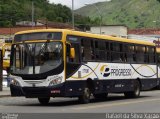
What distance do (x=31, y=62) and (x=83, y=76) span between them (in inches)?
105

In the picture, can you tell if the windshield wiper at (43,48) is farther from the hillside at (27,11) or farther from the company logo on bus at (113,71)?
the hillside at (27,11)

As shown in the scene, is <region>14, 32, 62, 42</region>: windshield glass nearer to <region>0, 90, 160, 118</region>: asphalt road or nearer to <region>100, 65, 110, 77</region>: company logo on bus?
<region>0, 90, 160, 118</region>: asphalt road

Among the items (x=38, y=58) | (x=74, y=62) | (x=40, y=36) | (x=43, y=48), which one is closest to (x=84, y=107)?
(x=74, y=62)

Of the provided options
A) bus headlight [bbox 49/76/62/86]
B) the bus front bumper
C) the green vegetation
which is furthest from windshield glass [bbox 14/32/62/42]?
the green vegetation

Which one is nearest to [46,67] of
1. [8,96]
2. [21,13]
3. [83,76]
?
[83,76]

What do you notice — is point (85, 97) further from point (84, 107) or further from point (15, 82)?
point (15, 82)

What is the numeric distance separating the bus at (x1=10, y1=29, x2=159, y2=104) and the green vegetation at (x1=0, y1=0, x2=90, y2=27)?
232 feet

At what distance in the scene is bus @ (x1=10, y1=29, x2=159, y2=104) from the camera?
22.5 m

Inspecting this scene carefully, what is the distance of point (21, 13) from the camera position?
10406 centimetres

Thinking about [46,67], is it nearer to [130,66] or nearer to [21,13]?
[130,66]

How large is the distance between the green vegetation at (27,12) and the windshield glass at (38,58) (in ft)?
239

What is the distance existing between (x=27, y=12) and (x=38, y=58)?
82710mm

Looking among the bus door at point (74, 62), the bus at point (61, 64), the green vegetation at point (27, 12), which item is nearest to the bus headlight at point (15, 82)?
the bus at point (61, 64)

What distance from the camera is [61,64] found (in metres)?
22.5
